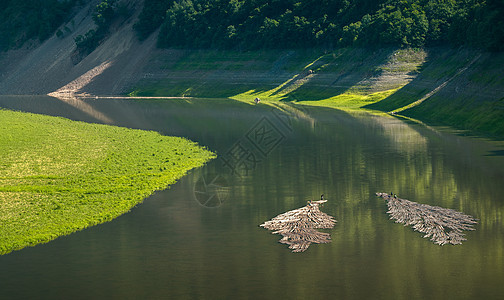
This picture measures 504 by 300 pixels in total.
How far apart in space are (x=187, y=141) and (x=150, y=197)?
3060 cm

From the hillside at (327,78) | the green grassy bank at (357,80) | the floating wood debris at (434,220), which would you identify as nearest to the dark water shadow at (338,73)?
the green grassy bank at (357,80)

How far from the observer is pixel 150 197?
4722 cm

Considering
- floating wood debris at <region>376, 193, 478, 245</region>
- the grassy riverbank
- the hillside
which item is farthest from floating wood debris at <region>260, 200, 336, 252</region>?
the hillside

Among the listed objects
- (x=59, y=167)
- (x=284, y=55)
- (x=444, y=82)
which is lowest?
(x=59, y=167)

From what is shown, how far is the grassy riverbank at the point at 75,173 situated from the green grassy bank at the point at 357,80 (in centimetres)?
3863

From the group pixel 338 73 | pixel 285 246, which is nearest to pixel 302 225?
pixel 285 246

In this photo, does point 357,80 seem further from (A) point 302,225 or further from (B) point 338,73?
(A) point 302,225

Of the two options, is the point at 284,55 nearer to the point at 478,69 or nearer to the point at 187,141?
the point at 478,69

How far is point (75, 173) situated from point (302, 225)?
24.6 meters

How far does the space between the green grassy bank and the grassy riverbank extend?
3863 cm

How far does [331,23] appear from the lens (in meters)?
156

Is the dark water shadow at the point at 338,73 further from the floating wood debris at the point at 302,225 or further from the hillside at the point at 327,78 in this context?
the floating wood debris at the point at 302,225

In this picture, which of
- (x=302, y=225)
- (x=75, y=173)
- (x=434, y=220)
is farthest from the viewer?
(x=75, y=173)

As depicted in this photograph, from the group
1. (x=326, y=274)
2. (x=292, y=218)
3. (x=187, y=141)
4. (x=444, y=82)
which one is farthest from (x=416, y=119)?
(x=326, y=274)
